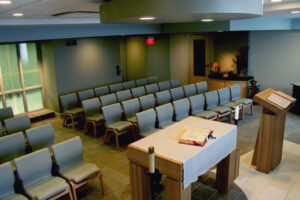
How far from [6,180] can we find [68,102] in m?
4.73

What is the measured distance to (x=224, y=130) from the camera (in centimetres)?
414

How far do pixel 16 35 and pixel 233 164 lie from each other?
6837 millimetres

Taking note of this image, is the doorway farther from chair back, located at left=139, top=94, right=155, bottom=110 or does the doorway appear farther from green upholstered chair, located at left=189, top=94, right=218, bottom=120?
chair back, located at left=139, top=94, right=155, bottom=110

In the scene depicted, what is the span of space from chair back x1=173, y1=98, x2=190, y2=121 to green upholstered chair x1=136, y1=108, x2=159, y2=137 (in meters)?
0.86

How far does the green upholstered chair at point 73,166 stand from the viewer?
14.7 ft

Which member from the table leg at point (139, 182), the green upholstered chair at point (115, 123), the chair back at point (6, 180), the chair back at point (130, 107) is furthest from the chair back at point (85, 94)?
the table leg at point (139, 182)

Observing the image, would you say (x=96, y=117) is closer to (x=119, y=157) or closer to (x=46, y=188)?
(x=119, y=157)

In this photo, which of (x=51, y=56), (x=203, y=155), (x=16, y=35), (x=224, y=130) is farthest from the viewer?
(x=51, y=56)

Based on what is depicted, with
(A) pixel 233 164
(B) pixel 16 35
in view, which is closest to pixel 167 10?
(A) pixel 233 164

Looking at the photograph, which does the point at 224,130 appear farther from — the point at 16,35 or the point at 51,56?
the point at 51,56

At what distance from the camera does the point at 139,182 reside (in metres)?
3.86

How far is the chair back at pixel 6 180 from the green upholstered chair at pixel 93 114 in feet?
11.1

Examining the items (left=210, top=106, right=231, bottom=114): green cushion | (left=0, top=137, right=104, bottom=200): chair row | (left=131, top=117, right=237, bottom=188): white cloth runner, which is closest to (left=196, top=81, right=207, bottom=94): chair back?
(left=210, top=106, right=231, bottom=114): green cushion

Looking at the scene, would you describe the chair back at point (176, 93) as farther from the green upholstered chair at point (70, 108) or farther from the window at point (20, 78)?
the window at point (20, 78)
